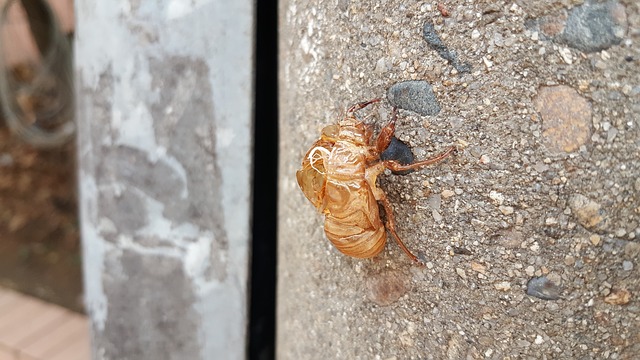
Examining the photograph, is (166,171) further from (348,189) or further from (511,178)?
(511,178)

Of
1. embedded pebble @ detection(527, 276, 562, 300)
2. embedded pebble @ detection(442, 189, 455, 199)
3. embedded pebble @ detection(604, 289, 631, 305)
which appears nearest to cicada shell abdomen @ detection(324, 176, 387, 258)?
embedded pebble @ detection(442, 189, 455, 199)

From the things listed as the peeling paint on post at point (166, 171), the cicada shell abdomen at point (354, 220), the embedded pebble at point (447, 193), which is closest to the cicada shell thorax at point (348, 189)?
the cicada shell abdomen at point (354, 220)

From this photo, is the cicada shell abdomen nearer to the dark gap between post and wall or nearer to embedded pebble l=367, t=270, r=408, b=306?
embedded pebble l=367, t=270, r=408, b=306

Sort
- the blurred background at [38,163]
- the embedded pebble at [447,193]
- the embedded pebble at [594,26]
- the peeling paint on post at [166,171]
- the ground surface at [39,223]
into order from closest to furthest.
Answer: the embedded pebble at [594,26]
the embedded pebble at [447,193]
the peeling paint on post at [166,171]
the blurred background at [38,163]
the ground surface at [39,223]

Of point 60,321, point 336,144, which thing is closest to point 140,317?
point 336,144

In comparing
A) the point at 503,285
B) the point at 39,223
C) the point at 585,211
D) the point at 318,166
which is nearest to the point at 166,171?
the point at 318,166

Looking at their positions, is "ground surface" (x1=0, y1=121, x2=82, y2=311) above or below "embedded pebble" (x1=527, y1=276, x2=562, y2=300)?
below

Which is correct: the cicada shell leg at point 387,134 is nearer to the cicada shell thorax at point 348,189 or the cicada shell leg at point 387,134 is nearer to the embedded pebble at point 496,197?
the cicada shell thorax at point 348,189
